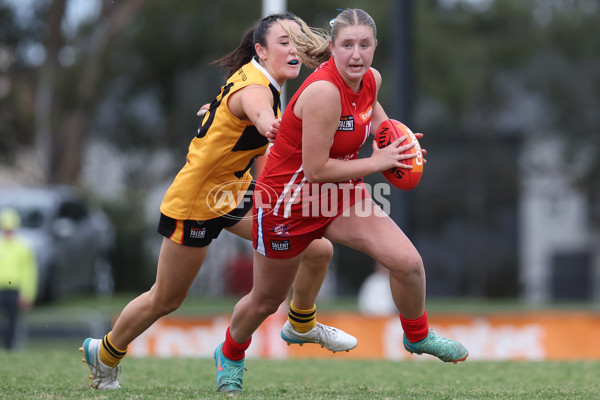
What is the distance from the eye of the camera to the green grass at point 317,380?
529 centimetres

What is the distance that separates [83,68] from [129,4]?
1945 millimetres

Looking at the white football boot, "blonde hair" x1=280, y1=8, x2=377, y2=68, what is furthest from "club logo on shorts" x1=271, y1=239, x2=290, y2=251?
"blonde hair" x1=280, y1=8, x2=377, y2=68

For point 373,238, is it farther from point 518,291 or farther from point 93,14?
point 518,291

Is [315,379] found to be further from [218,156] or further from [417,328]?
[218,156]

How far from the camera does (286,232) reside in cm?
496

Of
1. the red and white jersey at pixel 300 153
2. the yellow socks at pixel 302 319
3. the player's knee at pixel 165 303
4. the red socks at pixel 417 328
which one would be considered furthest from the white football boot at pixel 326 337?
the red and white jersey at pixel 300 153

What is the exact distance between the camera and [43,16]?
22.0 m

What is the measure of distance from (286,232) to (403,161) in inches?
29.1

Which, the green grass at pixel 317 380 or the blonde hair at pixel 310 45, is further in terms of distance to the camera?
the green grass at pixel 317 380

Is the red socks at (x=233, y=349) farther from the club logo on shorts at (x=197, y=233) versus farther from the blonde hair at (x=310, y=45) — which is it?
the blonde hair at (x=310, y=45)

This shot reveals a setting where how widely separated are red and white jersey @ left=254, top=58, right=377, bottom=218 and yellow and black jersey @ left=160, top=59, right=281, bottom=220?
266 mm

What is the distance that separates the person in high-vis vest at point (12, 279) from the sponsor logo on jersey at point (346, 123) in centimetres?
758

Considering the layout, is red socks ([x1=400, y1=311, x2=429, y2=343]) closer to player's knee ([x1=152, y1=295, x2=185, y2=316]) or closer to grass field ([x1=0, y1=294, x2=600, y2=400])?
grass field ([x1=0, y1=294, x2=600, y2=400])

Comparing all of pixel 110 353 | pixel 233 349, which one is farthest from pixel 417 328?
pixel 110 353
